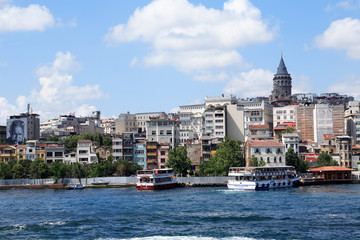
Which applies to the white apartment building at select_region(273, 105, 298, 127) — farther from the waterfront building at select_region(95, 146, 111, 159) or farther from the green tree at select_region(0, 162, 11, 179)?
the green tree at select_region(0, 162, 11, 179)

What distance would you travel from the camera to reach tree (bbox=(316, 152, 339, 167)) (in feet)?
351

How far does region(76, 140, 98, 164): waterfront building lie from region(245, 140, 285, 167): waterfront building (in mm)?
32613

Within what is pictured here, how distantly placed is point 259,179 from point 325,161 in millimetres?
27536

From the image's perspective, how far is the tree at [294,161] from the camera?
10269 centimetres

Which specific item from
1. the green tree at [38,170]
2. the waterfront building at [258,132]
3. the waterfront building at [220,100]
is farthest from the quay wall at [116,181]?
the waterfront building at [220,100]

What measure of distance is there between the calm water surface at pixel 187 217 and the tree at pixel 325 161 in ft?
125

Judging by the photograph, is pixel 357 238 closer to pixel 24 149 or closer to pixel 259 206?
pixel 259 206

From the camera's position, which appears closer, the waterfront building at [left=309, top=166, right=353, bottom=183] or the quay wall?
the quay wall

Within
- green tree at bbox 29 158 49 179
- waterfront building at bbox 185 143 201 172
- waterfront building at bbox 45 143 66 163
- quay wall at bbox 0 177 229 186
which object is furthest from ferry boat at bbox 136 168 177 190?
waterfront building at bbox 45 143 66 163

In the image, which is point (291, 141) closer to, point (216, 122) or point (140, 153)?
point (216, 122)

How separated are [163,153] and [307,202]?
5535 centimetres

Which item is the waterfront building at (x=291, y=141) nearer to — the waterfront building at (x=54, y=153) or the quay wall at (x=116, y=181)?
the quay wall at (x=116, y=181)

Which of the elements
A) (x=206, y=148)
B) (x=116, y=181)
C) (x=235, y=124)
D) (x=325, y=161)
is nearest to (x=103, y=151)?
(x=116, y=181)

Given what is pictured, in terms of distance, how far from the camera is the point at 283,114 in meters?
148
